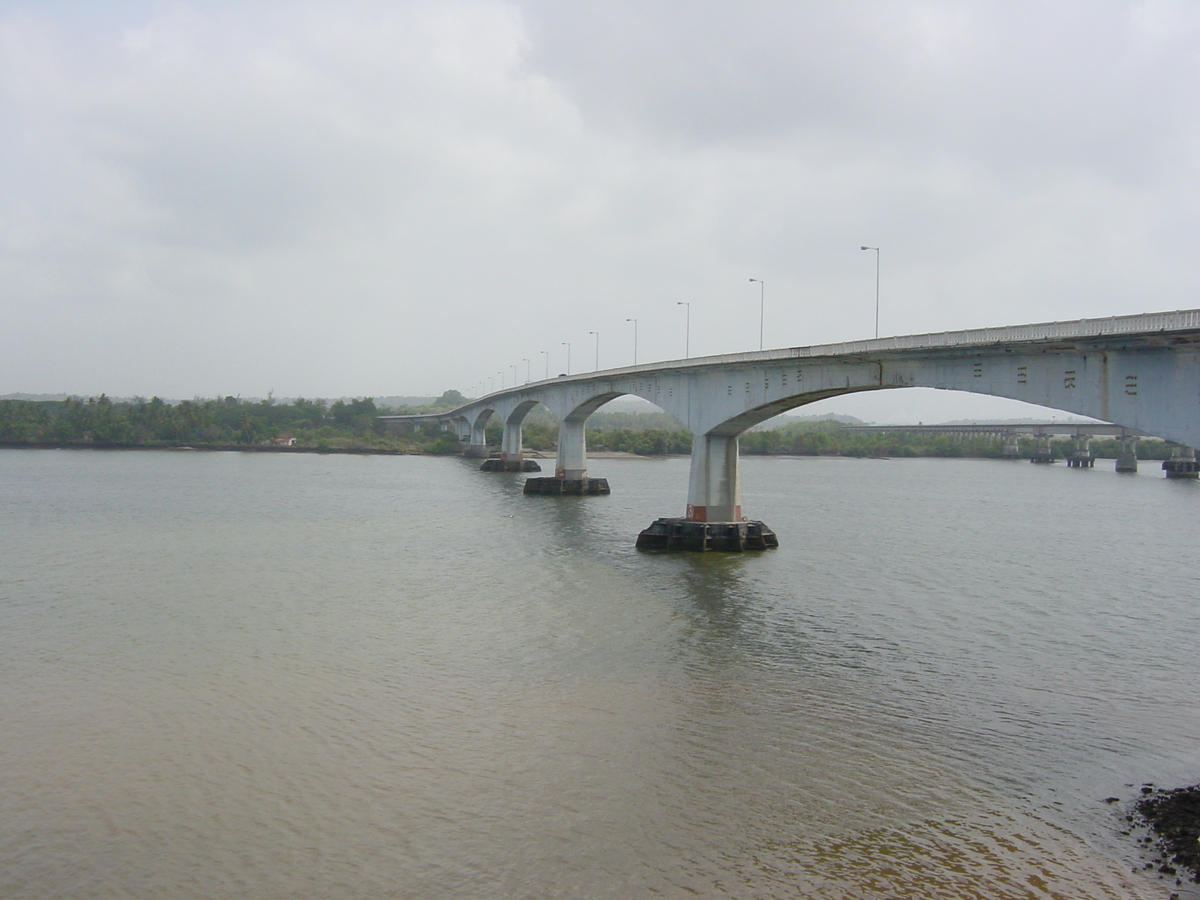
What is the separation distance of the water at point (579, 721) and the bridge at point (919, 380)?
3726mm

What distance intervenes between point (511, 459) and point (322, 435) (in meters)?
62.7

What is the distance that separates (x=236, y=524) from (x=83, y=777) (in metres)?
31.9

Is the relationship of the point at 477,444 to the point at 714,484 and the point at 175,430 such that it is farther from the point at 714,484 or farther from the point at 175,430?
the point at 714,484

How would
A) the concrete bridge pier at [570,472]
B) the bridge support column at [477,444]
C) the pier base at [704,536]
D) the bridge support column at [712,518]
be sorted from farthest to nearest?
the bridge support column at [477,444], the concrete bridge pier at [570,472], the bridge support column at [712,518], the pier base at [704,536]

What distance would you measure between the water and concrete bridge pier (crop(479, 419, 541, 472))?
179 ft

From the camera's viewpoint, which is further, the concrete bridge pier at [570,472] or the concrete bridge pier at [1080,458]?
the concrete bridge pier at [1080,458]

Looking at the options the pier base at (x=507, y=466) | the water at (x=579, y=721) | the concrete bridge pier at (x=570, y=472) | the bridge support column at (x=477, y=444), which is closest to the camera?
the water at (x=579, y=721)

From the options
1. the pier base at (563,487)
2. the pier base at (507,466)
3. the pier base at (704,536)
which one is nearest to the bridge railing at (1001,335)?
the pier base at (704,536)

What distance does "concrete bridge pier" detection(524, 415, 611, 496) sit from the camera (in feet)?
211

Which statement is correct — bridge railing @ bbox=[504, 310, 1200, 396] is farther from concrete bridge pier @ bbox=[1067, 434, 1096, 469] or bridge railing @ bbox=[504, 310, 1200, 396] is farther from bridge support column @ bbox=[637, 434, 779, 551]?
concrete bridge pier @ bbox=[1067, 434, 1096, 469]

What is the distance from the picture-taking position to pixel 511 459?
9094 centimetres

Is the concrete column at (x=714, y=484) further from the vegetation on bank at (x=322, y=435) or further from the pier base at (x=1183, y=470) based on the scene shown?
the vegetation on bank at (x=322, y=435)

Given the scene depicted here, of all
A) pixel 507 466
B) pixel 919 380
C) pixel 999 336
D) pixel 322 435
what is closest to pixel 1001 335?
pixel 999 336

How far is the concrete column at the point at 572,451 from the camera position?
217 feet
